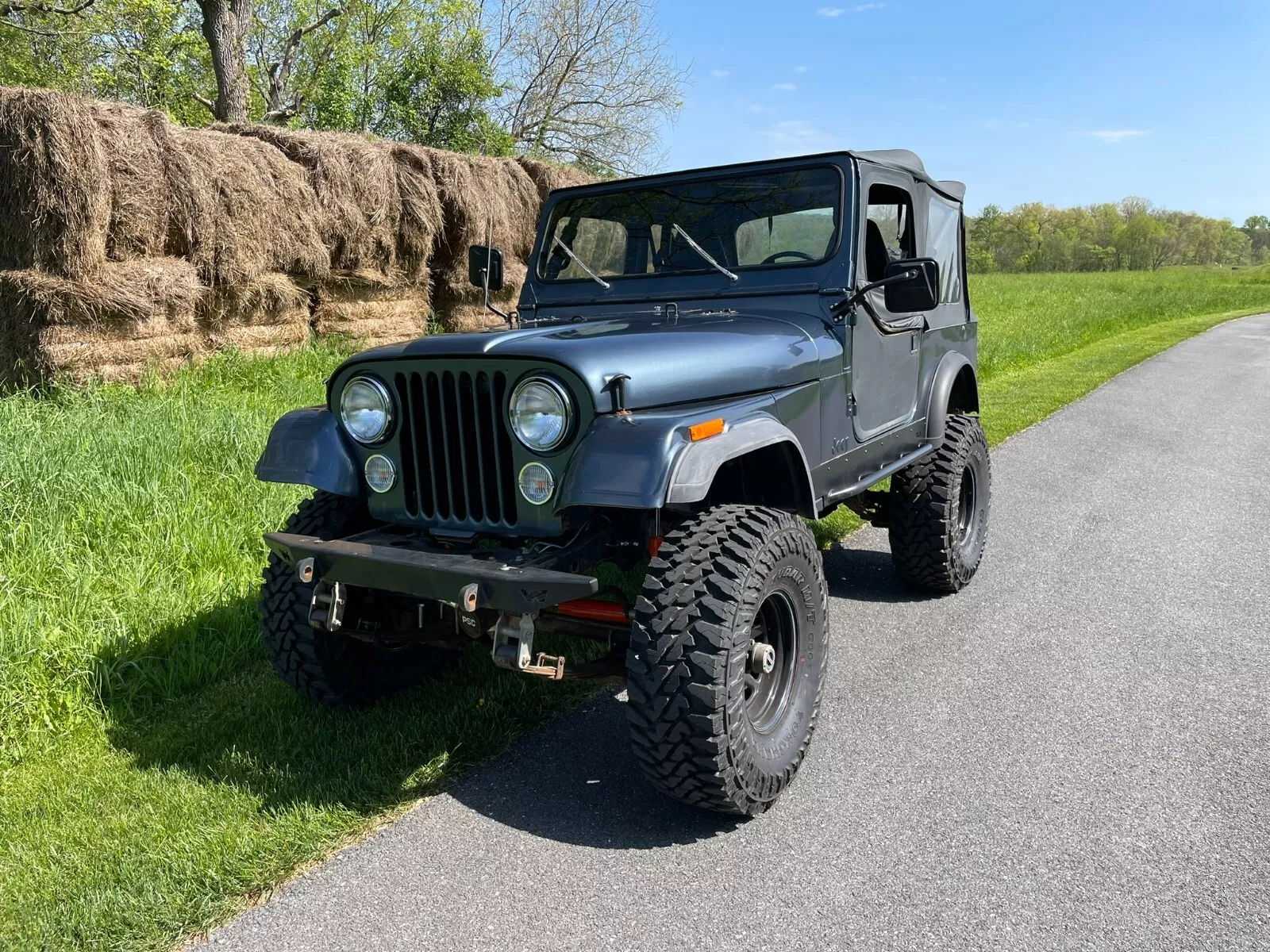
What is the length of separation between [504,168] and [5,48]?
1700 centimetres

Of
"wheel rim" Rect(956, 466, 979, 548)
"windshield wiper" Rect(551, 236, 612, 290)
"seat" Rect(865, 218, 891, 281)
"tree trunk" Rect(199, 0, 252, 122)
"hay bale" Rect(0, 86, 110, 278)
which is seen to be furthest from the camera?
"tree trunk" Rect(199, 0, 252, 122)

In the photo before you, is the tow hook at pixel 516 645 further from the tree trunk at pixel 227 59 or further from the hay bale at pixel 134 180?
the tree trunk at pixel 227 59

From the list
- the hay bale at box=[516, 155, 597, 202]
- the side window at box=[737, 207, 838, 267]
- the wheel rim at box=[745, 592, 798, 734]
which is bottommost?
the wheel rim at box=[745, 592, 798, 734]

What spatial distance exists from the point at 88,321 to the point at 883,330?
5.61 m

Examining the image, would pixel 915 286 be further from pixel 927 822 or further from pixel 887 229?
pixel 927 822

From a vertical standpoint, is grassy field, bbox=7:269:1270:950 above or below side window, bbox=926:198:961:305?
below

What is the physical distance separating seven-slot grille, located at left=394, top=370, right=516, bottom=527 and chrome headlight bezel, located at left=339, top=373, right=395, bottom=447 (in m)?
0.05

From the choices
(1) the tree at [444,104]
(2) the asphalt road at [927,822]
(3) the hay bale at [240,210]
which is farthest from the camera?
(1) the tree at [444,104]

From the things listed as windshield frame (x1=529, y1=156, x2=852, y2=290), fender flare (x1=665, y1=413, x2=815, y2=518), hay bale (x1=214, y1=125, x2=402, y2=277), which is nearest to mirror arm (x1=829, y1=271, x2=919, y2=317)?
windshield frame (x1=529, y1=156, x2=852, y2=290)

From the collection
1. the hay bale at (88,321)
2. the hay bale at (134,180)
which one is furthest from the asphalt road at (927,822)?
the hay bale at (134,180)

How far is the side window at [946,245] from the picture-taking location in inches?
194

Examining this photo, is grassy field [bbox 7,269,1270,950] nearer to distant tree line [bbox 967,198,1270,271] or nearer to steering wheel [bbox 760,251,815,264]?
steering wheel [bbox 760,251,815,264]

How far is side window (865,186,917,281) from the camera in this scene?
13.5 ft

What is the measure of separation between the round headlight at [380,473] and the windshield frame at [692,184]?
1532 mm
